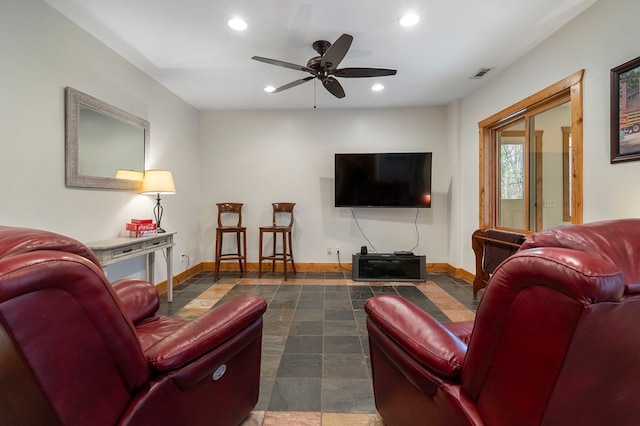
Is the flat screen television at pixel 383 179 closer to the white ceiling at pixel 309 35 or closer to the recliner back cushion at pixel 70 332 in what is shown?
the white ceiling at pixel 309 35

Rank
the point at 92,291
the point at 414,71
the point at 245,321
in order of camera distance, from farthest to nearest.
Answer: the point at 414,71, the point at 245,321, the point at 92,291

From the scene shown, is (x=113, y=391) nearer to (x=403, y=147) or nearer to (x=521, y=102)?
(x=521, y=102)

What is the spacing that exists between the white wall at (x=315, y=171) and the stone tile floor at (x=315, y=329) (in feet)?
2.01

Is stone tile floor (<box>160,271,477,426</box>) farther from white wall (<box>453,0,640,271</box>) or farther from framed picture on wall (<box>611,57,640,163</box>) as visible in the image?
framed picture on wall (<box>611,57,640,163</box>)

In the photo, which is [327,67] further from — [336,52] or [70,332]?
[70,332]

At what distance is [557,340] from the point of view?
581 millimetres

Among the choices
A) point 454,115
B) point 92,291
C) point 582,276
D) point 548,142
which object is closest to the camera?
point 582,276

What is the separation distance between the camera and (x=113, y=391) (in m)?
0.76

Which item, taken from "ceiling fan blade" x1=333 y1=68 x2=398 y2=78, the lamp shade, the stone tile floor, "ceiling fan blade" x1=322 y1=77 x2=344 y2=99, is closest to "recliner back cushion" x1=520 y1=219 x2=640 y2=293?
the stone tile floor

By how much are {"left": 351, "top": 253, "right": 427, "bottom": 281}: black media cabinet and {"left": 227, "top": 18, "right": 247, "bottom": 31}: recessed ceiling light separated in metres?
3.04

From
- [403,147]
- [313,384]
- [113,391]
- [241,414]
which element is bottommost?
[313,384]

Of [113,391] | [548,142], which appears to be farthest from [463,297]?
[113,391]

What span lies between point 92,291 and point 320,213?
3.88 metres

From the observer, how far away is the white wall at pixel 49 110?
73.8 inches
